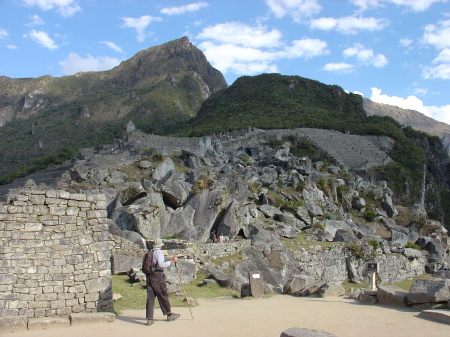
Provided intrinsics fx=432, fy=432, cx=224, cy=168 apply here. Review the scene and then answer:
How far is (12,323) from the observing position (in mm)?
6672

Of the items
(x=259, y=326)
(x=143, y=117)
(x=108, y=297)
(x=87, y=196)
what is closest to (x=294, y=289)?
(x=259, y=326)

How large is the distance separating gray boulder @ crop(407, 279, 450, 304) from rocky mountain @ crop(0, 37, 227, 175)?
68108 mm

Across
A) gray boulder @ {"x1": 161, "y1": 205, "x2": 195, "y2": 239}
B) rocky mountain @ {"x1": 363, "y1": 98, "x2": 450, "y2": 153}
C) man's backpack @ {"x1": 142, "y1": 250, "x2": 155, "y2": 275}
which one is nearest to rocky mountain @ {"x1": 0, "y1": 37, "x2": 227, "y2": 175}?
gray boulder @ {"x1": 161, "y1": 205, "x2": 195, "y2": 239}

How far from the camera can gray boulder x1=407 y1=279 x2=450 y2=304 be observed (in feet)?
25.6

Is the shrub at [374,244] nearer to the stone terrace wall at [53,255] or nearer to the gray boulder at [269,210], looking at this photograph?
the gray boulder at [269,210]

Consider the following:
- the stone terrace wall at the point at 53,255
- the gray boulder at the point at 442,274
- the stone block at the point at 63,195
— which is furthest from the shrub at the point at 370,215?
the stone block at the point at 63,195

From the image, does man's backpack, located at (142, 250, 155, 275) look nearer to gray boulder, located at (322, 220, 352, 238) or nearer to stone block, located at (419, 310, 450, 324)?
stone block, located at (419, 310, 450, 324)

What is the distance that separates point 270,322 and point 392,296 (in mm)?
2845

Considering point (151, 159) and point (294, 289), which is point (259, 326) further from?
point (151, 159)

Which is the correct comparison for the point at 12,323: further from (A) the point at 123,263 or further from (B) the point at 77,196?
(A) the point at 123,263

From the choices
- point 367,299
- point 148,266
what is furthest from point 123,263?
point 367,299

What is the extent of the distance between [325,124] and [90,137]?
5154cm

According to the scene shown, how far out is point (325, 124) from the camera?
58.7m

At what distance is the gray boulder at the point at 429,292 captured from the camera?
7.79 metres
